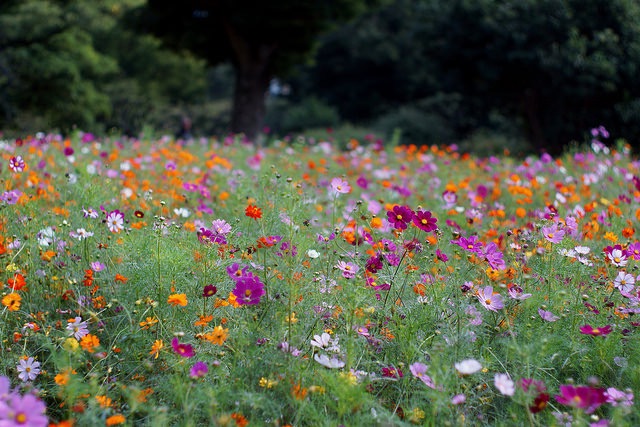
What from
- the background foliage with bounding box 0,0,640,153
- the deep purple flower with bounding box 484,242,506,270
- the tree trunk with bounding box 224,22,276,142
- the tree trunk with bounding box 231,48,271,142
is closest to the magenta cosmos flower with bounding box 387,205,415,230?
the deep purple flower with bounding box 484,242,506,270

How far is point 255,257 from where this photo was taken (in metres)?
2.77

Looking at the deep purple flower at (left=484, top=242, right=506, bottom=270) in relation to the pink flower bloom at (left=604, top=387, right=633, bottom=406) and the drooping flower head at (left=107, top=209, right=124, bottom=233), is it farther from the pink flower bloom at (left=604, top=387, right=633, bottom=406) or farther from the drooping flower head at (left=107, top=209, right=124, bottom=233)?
the drooping flower head at (left=107, top=209, right=124, bottom=233)

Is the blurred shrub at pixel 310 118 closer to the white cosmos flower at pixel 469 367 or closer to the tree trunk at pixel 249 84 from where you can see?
the tree trunk at pixel 249 84

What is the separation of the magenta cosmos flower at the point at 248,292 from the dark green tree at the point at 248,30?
1098cm

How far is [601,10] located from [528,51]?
171cm

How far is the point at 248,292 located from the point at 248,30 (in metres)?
11.8

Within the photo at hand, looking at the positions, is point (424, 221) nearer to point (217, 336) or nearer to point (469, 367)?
point (469, 367)

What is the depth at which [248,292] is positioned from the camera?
206 centimetres

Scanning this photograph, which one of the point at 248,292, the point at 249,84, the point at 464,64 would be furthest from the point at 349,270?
the point at 464,64

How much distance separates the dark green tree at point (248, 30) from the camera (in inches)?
492

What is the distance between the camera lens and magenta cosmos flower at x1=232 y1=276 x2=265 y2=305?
6.72ft

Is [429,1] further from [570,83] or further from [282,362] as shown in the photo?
[282,362]

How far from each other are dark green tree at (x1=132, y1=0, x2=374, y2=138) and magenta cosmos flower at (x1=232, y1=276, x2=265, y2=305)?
11.0 metres

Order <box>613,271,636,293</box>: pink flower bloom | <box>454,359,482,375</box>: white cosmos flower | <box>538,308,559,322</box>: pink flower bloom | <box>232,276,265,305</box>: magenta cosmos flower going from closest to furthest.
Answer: <box>454,359,482,375</box>: white cosmos flower, <box>232,276,265,305</box>: magenta cosmos flower, <box>538,308,559,322</box>: pink flower bloom, <box>613,271,636,293</box>: pink flower bloom
